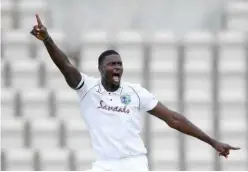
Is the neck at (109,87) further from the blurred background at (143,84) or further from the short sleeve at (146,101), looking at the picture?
the blurred background at (143,84)

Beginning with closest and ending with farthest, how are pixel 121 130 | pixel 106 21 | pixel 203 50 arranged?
pixel 121 130 < pixel 203 50 < pixel 106 21

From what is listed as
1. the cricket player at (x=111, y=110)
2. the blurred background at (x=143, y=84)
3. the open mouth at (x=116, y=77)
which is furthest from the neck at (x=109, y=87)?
the blurred background at (x=143, y=84)

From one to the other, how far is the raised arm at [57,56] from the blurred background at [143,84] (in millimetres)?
2908

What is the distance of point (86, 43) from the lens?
7230 mm

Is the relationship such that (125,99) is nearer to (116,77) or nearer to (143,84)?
(116,77)

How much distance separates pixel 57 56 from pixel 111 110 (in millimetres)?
377

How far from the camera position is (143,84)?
7168 mm

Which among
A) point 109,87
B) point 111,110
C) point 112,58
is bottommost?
point 111,110

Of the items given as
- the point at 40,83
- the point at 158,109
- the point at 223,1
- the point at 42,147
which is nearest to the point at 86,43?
the point at 40,83

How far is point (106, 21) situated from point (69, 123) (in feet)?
4.34

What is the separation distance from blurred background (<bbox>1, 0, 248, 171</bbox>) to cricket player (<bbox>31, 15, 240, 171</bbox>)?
2828mm

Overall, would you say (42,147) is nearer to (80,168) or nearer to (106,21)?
(80,168)

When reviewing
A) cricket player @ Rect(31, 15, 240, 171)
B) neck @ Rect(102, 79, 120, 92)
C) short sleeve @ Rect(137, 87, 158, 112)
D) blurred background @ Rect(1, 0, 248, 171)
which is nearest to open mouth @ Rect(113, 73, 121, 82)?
cricket player @ Rect(31, 15, 240, 171)

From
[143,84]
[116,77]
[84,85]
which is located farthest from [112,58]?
[143,84]
